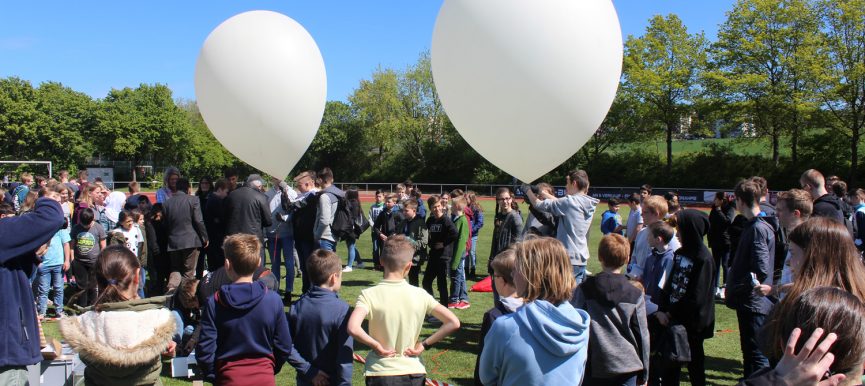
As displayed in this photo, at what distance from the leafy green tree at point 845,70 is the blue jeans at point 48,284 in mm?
36759

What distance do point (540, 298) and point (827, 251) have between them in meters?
1.22

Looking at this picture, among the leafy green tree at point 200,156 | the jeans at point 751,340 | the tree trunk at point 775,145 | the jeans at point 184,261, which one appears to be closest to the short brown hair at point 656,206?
the jeans at point 751,340

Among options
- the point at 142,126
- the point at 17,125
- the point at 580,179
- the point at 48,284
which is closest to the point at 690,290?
the point at 580,179

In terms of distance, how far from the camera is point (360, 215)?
10.4 m

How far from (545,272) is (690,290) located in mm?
2038

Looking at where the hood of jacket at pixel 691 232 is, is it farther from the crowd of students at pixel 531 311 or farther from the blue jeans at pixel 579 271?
the blue jeans at pixel 579 271

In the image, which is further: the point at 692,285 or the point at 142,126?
the point at 142,126

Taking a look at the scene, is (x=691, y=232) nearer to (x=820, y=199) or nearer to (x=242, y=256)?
(x=820, y=199)

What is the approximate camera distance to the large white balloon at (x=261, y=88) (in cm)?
587

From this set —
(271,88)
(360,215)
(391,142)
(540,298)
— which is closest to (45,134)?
(391,142)

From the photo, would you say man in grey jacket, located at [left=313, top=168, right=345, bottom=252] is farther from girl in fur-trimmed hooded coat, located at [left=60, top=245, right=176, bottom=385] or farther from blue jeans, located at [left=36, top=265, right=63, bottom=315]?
girl in fur-trimmed hooded coat, located at [left=60, top=245, right=176, bottom=385]

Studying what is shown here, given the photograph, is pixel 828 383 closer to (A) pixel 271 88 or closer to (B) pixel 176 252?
(A) pixel 271 88

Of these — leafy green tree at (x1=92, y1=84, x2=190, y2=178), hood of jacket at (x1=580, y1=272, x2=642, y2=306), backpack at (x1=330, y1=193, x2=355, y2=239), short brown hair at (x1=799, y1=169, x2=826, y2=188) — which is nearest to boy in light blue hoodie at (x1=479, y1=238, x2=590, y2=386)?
hood of jacket at (x1=580, y1=272, x2=642, y2=306)

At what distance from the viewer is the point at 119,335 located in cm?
297
